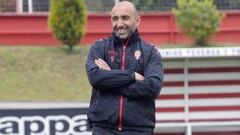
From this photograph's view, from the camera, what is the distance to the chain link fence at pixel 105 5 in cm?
1911

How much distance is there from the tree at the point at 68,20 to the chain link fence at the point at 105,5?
5.43 feet

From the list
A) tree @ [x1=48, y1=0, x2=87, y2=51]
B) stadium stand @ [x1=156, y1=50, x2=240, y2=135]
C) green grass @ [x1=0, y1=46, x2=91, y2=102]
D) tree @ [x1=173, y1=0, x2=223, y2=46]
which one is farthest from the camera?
tree @ [x1=173, y1=0, x2=223, y2=46]

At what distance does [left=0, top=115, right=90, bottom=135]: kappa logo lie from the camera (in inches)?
315

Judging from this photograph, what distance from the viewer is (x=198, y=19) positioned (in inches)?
708

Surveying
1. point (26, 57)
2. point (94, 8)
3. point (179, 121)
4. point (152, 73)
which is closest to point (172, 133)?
point (179, 121)

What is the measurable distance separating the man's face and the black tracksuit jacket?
44mm

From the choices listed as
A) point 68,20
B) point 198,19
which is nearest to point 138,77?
point 68,20

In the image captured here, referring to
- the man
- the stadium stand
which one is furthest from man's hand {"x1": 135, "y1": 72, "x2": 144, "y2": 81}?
the stadium stand

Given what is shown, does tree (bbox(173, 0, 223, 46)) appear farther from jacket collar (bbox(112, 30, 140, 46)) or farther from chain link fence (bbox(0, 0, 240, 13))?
jacket collar (bbox(112, 30, 140, 46))

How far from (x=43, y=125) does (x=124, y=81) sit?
2921mm

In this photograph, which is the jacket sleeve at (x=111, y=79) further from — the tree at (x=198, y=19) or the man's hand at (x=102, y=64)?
the tree at (x=198, y=19)

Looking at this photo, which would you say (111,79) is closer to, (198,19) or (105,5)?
(198,19)

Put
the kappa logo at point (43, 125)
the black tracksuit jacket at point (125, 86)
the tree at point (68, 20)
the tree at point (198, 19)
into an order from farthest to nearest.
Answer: the tree at point (198, 19), the tree at point (68, 20), the kappa logo at point (43, 125), the black tracksuit jacket at point (125, 86)

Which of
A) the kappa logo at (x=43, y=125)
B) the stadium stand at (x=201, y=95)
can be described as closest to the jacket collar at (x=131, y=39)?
the kappa logo at (x=43, y=125)
